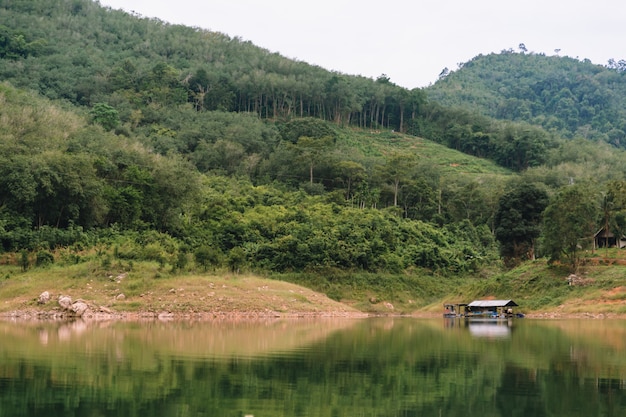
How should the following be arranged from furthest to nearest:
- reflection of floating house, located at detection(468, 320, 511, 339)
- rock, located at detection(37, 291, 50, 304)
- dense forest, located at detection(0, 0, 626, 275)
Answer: dense forest, located at detection(0, 0, 626, 275) → rock, located at detection(37, 291, 50, 304) → reflection of floating house, located at detection(468, 320, 511, 339)

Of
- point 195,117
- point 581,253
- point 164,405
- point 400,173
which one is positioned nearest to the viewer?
point 164,405

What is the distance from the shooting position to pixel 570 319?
164ft

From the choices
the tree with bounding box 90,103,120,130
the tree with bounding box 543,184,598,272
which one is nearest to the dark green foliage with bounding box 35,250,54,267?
the tree with bounding box 543,184,598,272

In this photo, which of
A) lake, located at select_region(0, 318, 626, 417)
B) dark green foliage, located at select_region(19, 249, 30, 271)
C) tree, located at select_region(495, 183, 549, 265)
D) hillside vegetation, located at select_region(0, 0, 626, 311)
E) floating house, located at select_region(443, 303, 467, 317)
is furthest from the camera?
tree, located at select_region(495, 183, 549, 265)

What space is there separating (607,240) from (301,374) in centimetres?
4756

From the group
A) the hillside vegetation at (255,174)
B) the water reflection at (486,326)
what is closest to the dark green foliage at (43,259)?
the hillside vegetation at (255,174)

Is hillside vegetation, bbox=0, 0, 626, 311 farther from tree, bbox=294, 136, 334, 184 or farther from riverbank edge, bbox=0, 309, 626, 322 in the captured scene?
A: riverbank edge, bbox=0, 309, 626, 322

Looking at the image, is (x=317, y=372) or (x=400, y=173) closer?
(x=317, y=372)

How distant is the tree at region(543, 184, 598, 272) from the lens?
54250mm

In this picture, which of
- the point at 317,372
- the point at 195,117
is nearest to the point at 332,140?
the point at 195,117

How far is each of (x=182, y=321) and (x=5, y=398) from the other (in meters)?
26.6

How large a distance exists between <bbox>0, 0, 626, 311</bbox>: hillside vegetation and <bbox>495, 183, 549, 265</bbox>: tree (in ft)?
0.61

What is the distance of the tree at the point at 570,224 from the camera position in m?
54.2

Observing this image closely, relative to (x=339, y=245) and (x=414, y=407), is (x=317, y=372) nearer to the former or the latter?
(x=414, y=407)
